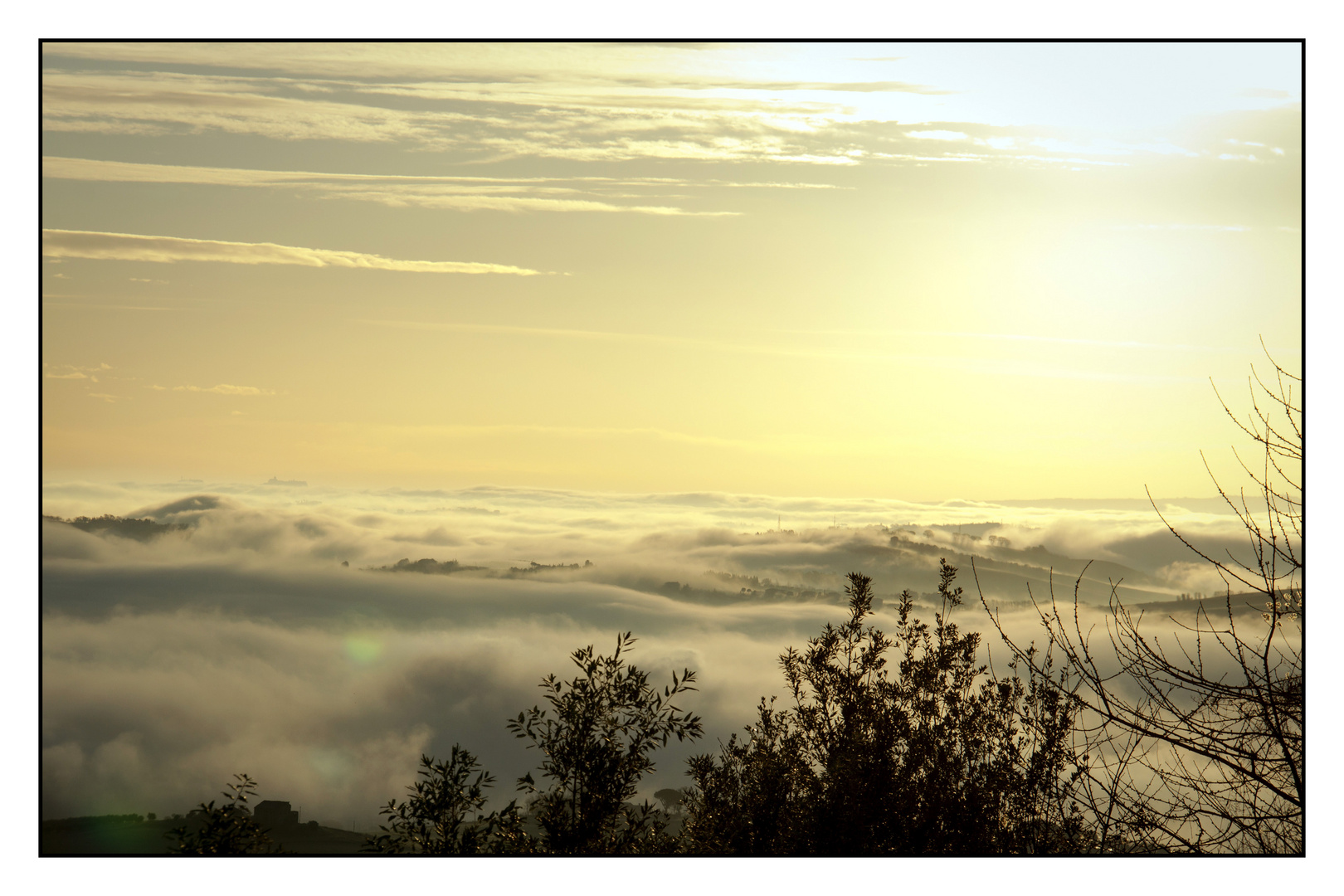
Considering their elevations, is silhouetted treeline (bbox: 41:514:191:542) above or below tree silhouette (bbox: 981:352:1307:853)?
above

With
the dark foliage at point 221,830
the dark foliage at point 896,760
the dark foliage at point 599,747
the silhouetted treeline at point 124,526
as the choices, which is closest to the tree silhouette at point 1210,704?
the dark foliage at point 896,760

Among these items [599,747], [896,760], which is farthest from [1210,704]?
[599,747]

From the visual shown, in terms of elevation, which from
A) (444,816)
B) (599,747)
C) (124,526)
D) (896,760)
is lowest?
(444,816)

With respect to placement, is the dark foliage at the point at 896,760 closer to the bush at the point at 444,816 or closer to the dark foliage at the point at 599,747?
the dark foliage at the point at 599,747

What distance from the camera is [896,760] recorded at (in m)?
6.45

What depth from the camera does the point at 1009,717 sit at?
673 centimetres

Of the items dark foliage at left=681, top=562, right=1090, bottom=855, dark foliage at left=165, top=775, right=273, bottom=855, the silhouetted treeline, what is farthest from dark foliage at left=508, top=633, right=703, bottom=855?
the silhouetted treeline

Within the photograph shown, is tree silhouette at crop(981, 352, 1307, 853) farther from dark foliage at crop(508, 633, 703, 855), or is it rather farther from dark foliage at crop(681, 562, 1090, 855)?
dark foliage at crop(508, 633, 703, 855)

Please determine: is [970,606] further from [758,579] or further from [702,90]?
[702,90]

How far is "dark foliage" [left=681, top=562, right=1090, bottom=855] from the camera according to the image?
6168mm

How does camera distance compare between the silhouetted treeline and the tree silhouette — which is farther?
the silhouetted treeline

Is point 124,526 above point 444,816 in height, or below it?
above

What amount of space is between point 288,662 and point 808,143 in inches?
292

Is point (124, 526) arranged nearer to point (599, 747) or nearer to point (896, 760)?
point (599, 747)
